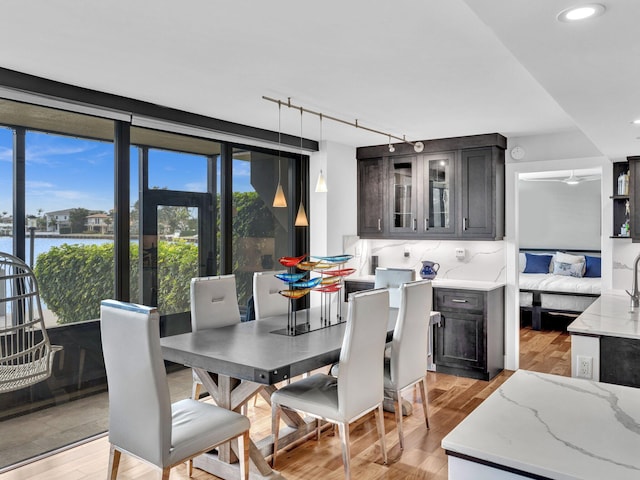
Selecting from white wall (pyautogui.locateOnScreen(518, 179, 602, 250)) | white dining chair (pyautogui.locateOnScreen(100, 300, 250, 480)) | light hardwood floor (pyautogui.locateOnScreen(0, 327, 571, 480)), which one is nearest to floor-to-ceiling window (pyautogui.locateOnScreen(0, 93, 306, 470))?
light hardwood floor (pyautogui.locateOnScreen(0, 327, 571, 480))

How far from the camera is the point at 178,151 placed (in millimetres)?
4129

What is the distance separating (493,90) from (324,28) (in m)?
1.50

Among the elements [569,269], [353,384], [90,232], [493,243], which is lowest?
[353,384]

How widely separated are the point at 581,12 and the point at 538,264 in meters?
7.18

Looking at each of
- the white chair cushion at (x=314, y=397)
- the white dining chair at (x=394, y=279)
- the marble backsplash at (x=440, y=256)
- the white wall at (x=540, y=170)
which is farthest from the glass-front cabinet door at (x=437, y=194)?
the white chair cushion at (x=314, y=397)

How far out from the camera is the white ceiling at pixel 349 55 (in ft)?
5.72

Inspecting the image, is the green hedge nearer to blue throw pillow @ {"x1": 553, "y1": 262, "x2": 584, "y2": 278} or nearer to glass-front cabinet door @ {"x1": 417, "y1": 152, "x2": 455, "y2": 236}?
glass-front cabinet door @ {"x1": 417, "y1": 152, "x2": 455, "y2": 236}

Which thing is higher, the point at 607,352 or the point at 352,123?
the point at 352,123

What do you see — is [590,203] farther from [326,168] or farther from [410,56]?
[410,56]

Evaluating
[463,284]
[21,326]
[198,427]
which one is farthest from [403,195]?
[21,326]

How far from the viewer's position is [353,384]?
9.12 feet

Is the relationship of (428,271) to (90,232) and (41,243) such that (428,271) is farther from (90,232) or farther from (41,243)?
(41,243)

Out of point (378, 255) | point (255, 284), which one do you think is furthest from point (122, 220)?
point (378, 255)

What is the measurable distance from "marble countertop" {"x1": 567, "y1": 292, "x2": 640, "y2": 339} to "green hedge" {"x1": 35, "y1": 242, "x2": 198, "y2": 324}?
9.67 feet
